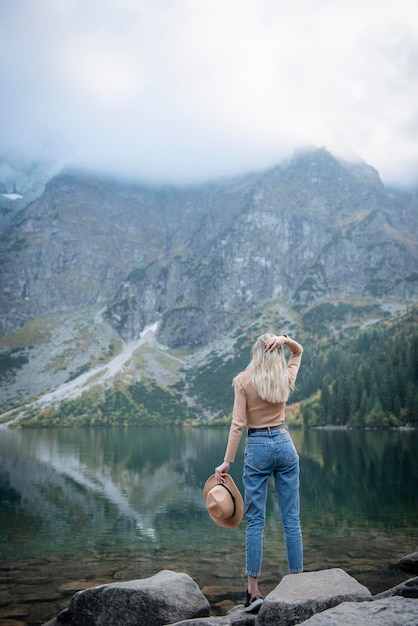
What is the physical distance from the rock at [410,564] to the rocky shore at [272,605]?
5434 mm

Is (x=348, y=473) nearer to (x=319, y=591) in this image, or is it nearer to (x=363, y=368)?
(x=319, y=591)

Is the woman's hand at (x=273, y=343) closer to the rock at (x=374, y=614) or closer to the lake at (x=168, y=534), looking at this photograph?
the rock at (x=374, y=614)

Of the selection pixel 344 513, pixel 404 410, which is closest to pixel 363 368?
pixel 404 410

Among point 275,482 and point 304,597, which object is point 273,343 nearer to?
point 275,482

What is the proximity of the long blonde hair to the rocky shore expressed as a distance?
272cm

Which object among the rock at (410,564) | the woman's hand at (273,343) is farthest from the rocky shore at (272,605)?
the rock at (410,564)

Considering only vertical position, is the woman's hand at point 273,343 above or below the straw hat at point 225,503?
above

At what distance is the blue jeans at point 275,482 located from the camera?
7.70 m

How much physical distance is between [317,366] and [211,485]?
17965cm

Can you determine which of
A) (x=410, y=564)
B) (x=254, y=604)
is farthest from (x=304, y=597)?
(x=410, y=564)

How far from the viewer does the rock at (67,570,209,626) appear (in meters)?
7.71

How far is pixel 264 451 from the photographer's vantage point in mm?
7746

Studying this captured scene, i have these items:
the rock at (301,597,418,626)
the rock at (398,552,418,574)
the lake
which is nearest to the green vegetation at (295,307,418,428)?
the lake

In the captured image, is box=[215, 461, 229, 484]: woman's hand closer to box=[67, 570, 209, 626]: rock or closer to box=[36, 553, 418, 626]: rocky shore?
box=[36, 553, 418, 626]: rocky shore
